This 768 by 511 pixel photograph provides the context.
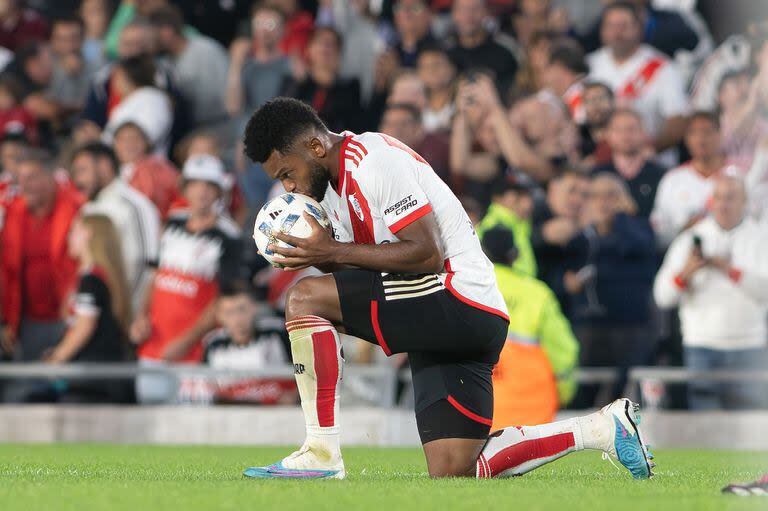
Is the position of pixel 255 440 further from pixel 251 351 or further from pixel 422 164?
pixel 422 164

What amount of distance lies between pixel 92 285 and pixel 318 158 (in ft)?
23.1

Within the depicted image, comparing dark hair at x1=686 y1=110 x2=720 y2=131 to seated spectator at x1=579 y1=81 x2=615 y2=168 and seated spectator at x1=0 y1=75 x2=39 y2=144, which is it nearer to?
seated spectator at x1=579 y1=81 x2=615 y2=168

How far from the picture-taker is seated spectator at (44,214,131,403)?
13.6 m

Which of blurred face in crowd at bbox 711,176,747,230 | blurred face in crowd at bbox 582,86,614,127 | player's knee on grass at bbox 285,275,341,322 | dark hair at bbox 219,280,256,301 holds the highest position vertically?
blurred face in crowd at bbox 582,86,614,127

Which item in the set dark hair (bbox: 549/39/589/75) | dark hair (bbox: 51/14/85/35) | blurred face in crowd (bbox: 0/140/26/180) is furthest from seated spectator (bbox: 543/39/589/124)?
dark hair (bbox: 51/14/85/35)

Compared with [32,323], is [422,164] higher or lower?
higher

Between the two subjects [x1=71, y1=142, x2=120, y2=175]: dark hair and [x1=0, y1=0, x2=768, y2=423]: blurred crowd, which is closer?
[x1=0, y1=0, x2=768, y2=423]: blurred crowd

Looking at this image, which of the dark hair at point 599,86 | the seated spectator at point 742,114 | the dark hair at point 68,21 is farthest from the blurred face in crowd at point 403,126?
the dark hair at point 68,21

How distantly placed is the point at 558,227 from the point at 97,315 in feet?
13.8

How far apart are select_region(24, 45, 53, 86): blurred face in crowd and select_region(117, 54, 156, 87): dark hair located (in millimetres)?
1376

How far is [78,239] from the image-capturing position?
46.1 feet

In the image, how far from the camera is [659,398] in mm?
12789

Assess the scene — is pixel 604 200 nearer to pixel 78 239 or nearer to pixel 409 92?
pixel 409 92

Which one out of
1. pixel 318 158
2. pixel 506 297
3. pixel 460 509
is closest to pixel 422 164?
pixel 318 158
